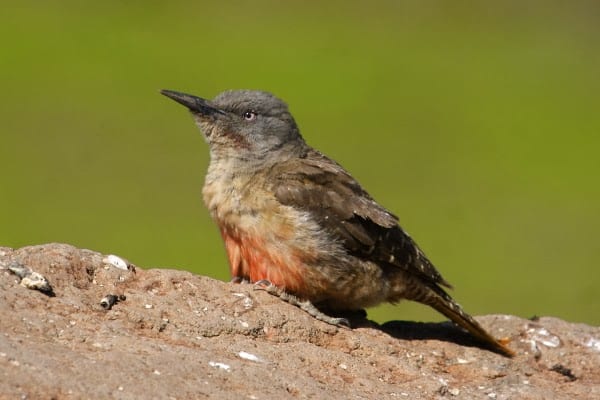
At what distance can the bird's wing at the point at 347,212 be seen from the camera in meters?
9.14

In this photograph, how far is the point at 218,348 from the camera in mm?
7453

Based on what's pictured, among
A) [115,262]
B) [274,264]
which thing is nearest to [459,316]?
[274,264]

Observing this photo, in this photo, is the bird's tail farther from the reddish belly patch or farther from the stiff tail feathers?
the reddish belly patch

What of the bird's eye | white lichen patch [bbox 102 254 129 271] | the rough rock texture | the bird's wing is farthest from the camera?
the bird's eye

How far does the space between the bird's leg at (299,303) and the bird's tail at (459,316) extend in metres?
1.03

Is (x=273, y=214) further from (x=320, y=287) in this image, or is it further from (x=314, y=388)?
(x=314, y=388)

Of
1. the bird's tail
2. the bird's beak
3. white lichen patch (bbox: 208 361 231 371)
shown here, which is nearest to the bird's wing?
the bird's tail

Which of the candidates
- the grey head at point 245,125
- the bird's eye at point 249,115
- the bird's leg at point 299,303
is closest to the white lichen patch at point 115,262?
the bird's leg at point 299,303

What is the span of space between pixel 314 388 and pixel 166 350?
84 centimetres

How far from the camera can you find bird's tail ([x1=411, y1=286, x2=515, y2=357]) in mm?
9227

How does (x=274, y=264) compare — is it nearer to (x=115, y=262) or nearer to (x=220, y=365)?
(x=115, y=262)

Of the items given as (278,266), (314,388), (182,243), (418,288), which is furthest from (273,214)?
(182,243)

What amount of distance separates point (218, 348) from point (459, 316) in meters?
2.49

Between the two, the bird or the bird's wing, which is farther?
the bird's wing
